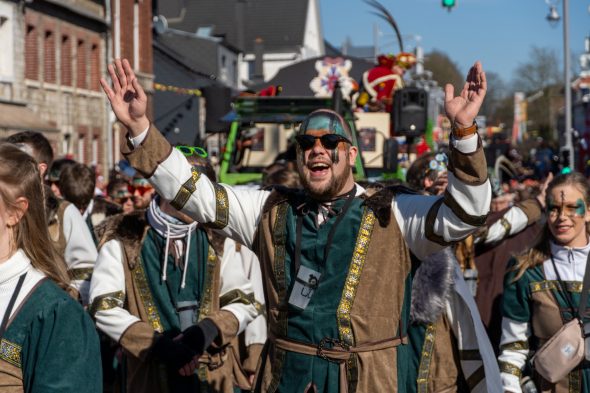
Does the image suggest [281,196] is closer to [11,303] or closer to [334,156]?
[334,156]

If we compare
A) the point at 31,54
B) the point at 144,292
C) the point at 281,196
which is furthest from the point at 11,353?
the point at 31,54

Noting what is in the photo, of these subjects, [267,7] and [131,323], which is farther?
[267,7]

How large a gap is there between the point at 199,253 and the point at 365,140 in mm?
9141

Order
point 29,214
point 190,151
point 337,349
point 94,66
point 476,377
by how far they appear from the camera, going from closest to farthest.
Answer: point 29,214, point 337,349, point 476,377, point 190,151, point 94,66

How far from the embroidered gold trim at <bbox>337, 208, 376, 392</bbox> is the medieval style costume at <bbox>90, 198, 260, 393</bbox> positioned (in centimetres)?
131

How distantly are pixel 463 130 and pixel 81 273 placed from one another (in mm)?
3214

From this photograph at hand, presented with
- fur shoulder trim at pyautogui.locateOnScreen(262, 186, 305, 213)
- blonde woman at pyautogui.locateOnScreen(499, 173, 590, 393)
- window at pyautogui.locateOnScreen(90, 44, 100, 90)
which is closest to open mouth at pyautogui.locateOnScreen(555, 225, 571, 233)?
blonde woman at pyautogui.locateOnScreen(499, 173, 590, 393)

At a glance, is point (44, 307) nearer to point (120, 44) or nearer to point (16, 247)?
point (16, 247)

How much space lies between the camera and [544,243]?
18.8ft

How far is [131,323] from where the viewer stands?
5387mm

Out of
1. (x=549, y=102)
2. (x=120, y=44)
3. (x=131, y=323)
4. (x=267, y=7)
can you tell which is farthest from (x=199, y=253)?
(x=549, y=102)

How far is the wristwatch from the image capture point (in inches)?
158

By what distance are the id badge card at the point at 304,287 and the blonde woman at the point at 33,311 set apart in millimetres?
1041

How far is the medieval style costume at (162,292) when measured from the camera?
5.44 meters
